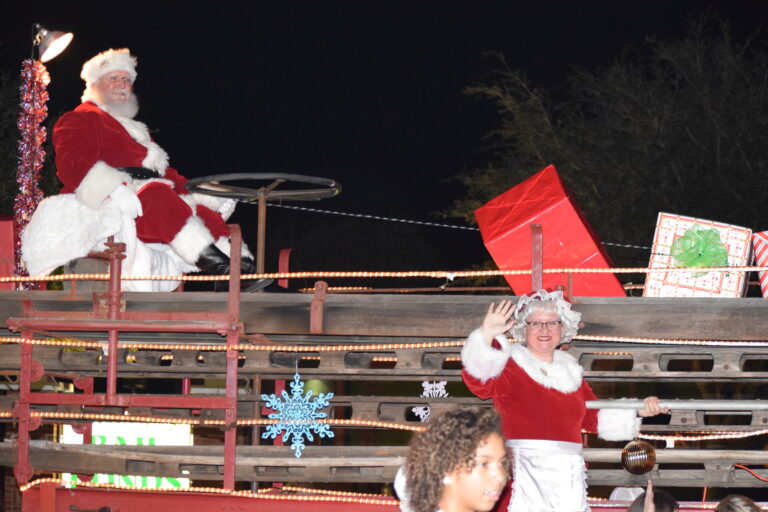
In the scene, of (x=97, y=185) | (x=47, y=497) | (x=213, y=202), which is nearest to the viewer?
(x=47, y=497)

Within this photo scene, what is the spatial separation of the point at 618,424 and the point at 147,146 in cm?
369

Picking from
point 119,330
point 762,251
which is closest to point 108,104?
point 119,330

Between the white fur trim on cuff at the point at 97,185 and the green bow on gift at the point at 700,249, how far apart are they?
11.6ft

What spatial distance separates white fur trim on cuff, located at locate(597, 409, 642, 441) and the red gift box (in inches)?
46.1

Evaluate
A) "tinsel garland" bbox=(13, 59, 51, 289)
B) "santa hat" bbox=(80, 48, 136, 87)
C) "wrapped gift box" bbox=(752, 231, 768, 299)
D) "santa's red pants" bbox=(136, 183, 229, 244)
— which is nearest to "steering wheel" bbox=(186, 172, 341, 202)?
"santa's red pants" bbox=(136, 183, 229, 244)

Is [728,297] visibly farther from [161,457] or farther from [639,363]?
[161,457]

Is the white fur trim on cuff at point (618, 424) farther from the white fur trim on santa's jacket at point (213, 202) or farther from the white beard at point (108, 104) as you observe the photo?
the white beard at point (108, 104)

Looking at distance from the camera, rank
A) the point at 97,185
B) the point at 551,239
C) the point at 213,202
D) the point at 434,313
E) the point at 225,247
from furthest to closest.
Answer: the point at 213,202 → the point at 225,247 → the point at 97,185 → the point at 551,239 → the point at 434,313

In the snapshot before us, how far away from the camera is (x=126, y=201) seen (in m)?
6.33

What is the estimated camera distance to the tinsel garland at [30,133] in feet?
25.8

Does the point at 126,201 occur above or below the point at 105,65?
below

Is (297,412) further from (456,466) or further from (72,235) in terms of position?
(456,466)

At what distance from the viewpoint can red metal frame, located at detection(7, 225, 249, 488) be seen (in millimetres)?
5406

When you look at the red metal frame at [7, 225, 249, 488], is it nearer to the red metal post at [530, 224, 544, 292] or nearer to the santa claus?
the santa claus
